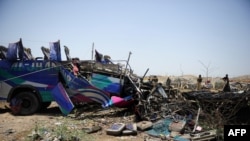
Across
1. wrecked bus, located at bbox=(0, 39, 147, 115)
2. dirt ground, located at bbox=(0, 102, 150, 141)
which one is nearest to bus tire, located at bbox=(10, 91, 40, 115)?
wrecked bus, located at bbox=(0, 39, 147, 115)

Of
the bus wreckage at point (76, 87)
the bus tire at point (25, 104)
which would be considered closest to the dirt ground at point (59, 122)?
the bus tire at point (25, 104)

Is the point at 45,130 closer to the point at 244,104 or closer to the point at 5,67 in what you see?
the point at 5,67

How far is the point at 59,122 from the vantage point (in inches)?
346

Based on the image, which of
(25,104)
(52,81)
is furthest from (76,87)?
(25,104)

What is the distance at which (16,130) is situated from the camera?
8.00 metres

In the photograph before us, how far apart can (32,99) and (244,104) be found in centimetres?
798

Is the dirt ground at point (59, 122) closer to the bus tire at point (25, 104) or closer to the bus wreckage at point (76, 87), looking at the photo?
the bus tire at point (25, 104)

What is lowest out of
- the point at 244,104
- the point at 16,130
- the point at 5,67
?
the point at 16,130

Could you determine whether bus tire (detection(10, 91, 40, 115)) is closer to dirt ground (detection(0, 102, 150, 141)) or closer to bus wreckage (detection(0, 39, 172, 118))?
bus wreckage (detection(0, 39, 172, 118))

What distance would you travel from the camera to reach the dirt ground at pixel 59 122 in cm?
Result: 735

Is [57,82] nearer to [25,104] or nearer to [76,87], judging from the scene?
[76,87]

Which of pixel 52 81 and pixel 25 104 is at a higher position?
pixel 52 81

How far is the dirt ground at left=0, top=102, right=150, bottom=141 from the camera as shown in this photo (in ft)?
24.1

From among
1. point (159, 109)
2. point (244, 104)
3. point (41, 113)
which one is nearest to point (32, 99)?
point (41, 113)
